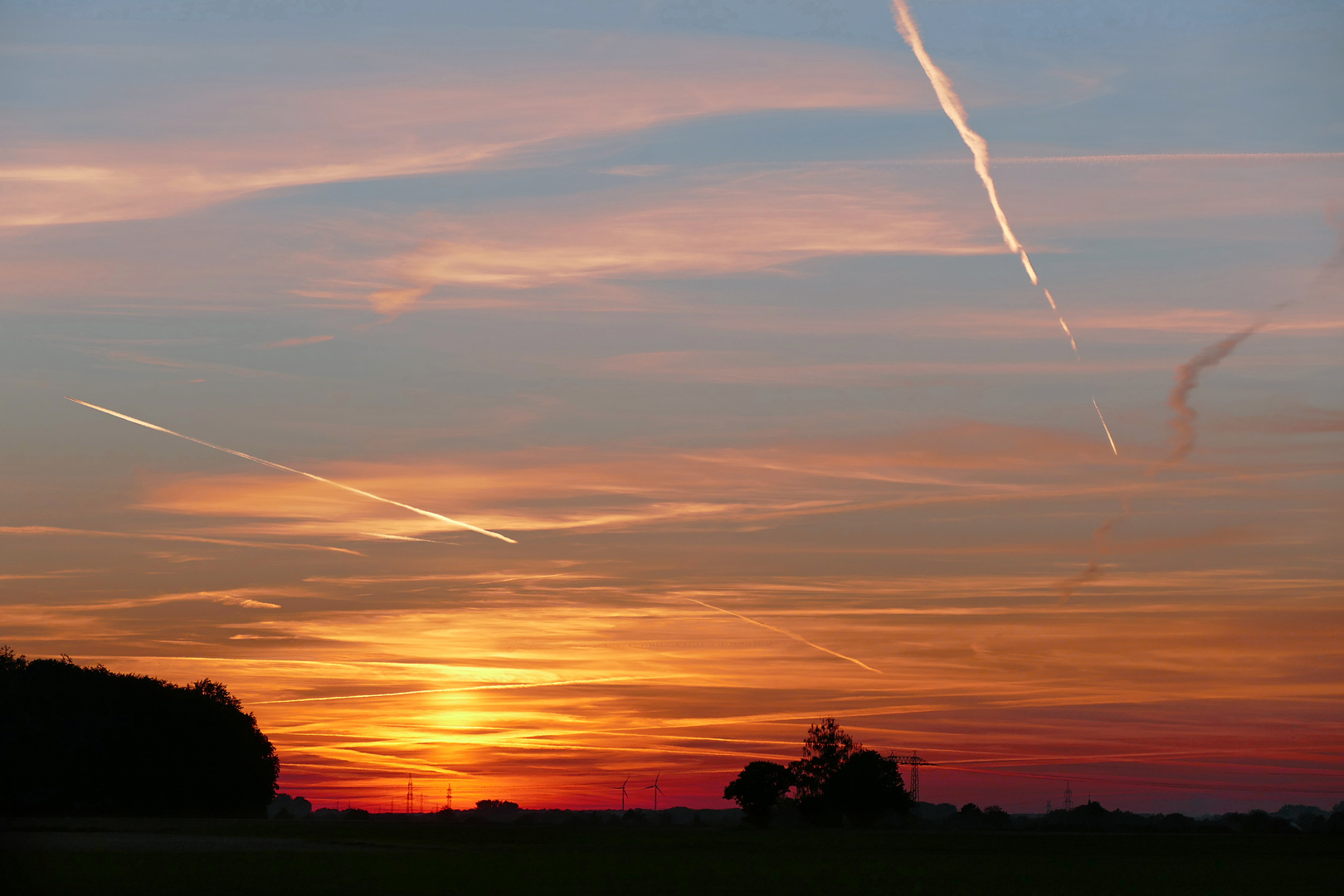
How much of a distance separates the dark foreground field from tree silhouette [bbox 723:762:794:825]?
312 ft

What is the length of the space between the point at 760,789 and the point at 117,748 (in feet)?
312

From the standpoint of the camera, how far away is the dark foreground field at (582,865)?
48.7 metres

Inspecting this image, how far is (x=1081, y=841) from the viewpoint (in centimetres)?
11938

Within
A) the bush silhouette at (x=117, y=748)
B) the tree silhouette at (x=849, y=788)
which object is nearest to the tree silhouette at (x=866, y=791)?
the tree silhouette at (x=849, y=788)

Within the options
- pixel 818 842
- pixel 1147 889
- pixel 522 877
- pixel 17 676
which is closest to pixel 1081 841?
pixel 818 842

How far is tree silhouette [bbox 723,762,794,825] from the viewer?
196250 millimetres

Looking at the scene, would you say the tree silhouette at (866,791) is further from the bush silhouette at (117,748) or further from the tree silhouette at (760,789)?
the bush silhouette at (117,748)

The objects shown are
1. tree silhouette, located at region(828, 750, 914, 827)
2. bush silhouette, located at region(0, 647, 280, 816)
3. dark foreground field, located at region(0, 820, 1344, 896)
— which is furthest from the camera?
tree silhouette, located at region(828, 750, 914, 827)

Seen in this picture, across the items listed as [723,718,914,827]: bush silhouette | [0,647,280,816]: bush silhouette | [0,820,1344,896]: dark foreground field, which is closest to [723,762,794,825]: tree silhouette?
[723,718,914,827]: bush silhouette

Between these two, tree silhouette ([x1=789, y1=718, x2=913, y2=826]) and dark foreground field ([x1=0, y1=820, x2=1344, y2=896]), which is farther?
tree silhouette ([x1=789, y1=718, x2=913, y2=826])

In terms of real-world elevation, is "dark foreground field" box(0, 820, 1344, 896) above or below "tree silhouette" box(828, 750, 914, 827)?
below

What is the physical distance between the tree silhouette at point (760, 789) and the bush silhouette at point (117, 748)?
76197mm

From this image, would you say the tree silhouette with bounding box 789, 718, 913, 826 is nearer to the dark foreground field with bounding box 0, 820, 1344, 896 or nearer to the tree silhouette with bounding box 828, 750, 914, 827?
the tree silhouette with bounding box 828, 750, 914, 827

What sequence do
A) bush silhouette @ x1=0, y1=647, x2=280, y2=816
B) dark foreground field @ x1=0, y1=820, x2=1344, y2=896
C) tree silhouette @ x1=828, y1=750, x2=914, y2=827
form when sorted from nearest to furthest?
dark foreground field @ x1=0, y1=820, x2=1344, y2=896, bush silhouette @ x1=0, y1=647, x2=280, y2=816, tree silhouette @ x1=828, y1=750, x2=914, y2=827
